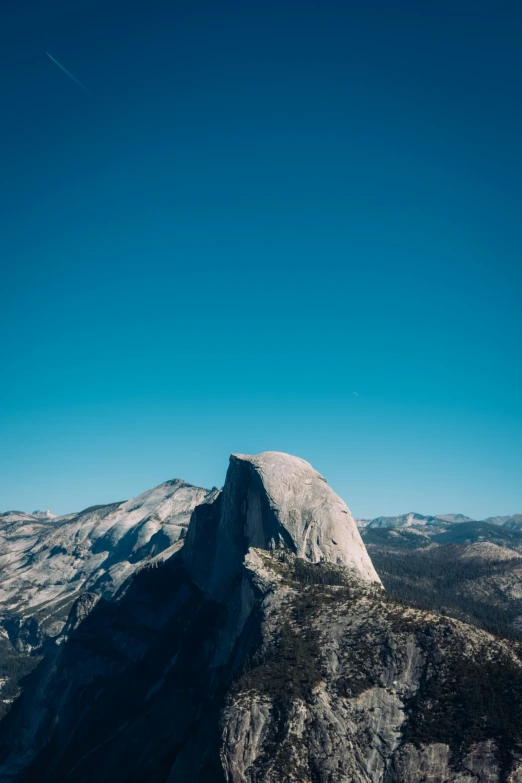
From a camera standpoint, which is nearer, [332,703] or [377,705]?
[377,705]

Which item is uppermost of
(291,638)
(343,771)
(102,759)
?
(291,638)

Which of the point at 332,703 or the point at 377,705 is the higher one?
the point at 332,703

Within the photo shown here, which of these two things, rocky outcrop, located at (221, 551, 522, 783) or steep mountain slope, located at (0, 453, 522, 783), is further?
steep mountain slope, located at (0, 453, 522, 783)

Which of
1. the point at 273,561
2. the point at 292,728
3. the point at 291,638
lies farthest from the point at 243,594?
the point at 292,728

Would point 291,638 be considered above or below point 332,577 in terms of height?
below

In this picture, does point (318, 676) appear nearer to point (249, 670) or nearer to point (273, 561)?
point (249, 670)

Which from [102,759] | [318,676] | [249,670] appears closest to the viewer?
[318,676]

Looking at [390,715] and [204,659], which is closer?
[390,715]

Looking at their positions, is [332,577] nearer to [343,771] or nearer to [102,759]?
[343,771]

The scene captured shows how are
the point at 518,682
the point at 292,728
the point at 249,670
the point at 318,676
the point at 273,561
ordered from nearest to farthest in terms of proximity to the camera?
the point at 518,682 → the point at 292,728 → the point at 318,676 → the point at 249,670 → the point at 273,561

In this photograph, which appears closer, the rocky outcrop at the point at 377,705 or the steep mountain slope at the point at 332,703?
the rocky outcrop at the point at 377,705
